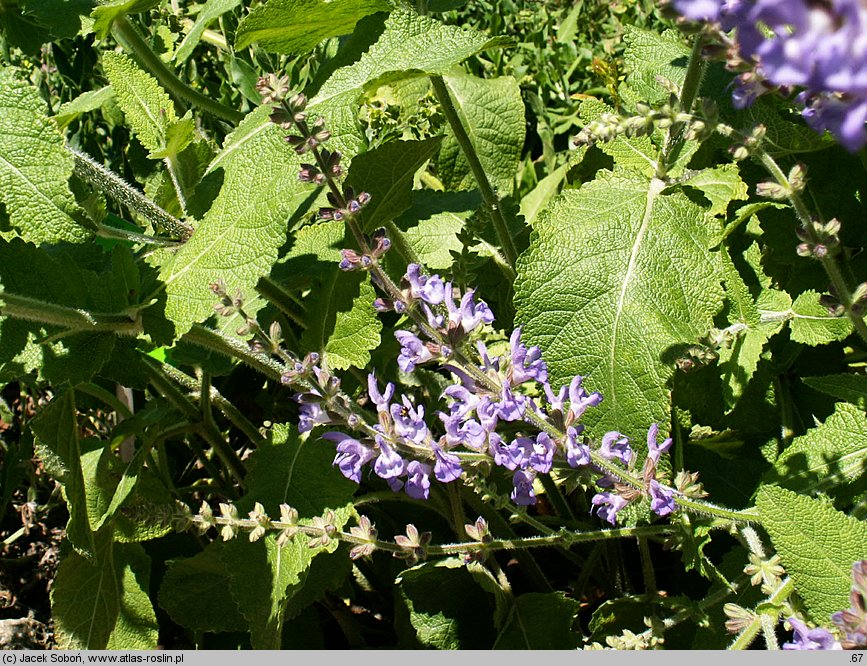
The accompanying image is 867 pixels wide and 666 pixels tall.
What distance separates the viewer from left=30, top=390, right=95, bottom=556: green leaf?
1842mm

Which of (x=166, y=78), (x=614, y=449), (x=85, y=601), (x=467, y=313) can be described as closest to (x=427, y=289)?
(x=467, y=313)

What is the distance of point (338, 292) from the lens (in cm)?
184

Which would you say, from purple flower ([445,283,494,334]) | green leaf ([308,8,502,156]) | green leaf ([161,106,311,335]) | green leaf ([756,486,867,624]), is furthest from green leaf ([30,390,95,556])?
green leaf ([756,486,867,624])

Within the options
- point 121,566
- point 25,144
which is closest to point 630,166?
point 25,144

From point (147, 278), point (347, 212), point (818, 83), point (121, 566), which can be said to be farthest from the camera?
point (121, 566)

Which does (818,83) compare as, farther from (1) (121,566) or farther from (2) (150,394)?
(2) (150,394)

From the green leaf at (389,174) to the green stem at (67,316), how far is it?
497 millimetres

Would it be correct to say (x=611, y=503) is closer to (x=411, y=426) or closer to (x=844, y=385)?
(x=411, y=426)

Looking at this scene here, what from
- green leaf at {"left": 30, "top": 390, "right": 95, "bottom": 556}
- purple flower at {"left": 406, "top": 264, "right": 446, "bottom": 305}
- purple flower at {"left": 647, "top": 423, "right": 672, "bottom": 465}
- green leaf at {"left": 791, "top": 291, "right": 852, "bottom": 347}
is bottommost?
green leaf at {"left": 30, "top": 390, "right": 95, "bottom": 556}

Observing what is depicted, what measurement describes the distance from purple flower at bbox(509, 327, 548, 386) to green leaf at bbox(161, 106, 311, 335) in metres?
0.47

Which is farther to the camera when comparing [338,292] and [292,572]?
[338,292]

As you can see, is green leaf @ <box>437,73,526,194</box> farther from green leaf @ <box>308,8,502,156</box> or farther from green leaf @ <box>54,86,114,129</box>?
green leaf @ <box>54,86,114,129</box>

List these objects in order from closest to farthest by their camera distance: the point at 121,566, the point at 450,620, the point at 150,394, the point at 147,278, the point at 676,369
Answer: the point at 676,369 → the point at 147,278 → the point at 450,620 → the point at 121,566 → the point at 150,394

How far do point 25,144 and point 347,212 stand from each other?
0.63 meters
